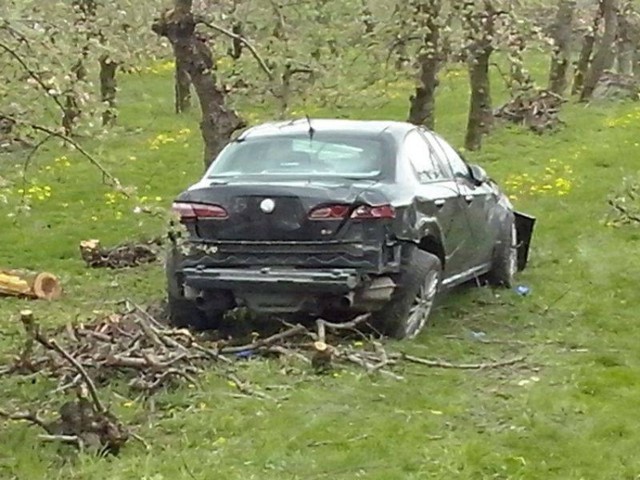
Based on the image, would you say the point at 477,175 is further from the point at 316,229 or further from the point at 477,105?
the point at 477,105

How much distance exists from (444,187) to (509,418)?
3.46 metres

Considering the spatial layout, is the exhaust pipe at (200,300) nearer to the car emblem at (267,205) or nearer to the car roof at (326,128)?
the car emblem at (267,205)

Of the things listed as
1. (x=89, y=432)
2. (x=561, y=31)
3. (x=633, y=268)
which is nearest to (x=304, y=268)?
(x=89, y=432)

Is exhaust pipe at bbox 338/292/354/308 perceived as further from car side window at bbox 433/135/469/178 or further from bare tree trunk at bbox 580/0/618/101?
bare tree trunk at bbox 580/0/618/101

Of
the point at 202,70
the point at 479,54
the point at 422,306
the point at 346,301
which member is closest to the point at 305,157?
the point at 346,301

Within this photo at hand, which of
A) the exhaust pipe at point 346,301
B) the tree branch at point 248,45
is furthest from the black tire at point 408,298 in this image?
the tree branch at point 248,45

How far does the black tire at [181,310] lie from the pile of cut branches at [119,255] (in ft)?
12.7

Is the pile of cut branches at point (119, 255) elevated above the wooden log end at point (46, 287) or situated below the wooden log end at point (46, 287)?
below

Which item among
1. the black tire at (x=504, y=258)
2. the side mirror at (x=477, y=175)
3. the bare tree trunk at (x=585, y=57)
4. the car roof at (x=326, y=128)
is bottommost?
the bare tree trunk at (x=585, y=57)

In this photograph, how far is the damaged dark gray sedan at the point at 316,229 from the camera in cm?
896

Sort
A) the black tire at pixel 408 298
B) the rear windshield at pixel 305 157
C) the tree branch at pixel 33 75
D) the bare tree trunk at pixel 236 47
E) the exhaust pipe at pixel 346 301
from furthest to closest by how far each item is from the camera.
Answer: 1. the bare tree trunk at pixel 236 47
2. the rear windshield at pixel 305 157
3. the black tire at pixel 408 298
4. the exhaust pipe at pixel 346 301
5. the tree branch at pixel 33 75

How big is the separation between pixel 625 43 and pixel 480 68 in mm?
15651

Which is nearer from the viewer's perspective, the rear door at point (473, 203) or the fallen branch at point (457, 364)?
the fallen branch at point (457, 364)

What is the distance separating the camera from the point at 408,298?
9328 millimetres
